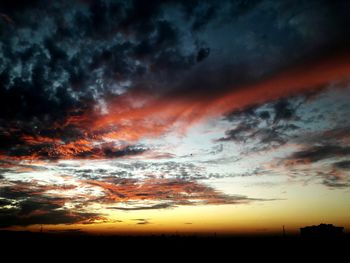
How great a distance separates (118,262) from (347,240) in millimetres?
42578

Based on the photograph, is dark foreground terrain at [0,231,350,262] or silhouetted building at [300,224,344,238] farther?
silhouetted building at [300,224,344,238]

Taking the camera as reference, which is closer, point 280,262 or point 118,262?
point 280,262

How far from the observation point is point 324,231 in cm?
5306

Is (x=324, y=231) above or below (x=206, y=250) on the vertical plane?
above

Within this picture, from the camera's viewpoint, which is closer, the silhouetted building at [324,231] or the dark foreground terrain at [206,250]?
the dark foreground terrain at [206,250]

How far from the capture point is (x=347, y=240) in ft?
169

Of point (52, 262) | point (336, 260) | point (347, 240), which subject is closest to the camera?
point (336, 260)

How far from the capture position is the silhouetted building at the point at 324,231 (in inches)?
2069

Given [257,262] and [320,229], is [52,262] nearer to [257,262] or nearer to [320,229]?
[257,262]

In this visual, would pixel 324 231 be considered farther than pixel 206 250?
No

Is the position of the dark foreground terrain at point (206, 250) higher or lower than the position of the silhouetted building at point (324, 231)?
lower

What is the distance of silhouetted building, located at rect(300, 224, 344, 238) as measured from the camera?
52.5m

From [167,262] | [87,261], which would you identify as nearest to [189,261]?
[167,262]

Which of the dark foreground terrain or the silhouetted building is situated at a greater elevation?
the silhouetted building
